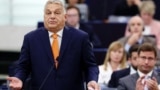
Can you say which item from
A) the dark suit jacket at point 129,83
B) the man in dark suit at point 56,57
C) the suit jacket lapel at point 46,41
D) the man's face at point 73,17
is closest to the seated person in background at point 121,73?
the dark suit jacket at point 129,83

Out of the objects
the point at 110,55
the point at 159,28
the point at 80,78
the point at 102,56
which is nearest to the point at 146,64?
the point at 80,78

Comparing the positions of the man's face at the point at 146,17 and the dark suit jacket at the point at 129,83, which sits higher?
the dark suit jacket at the point at 129,83

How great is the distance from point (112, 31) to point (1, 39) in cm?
178

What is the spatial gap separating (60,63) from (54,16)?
0.37 m

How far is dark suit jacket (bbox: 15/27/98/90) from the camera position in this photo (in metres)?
4.79

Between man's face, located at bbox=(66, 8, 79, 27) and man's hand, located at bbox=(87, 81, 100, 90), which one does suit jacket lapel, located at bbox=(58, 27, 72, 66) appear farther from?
man's face, located at bbox=(66, 8, 79, 27)

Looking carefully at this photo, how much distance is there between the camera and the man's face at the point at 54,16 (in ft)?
15.6

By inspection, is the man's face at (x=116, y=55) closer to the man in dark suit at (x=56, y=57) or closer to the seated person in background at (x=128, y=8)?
the seated person in background at (x=128, y=8)

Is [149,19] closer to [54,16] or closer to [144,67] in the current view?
[144,67]

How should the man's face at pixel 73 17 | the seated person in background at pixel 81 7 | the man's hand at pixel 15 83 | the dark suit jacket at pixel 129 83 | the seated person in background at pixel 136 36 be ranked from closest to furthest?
the man's hand at pixel 15 83, the dark suit jacket at pixel 129 83, the seated person in background at pixel 136 36, the man's face at pixel 73 17, the seated person in background at pixel 81 7

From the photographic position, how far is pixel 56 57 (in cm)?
479

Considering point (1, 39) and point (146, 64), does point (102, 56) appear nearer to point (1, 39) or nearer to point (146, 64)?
point (1, 39)

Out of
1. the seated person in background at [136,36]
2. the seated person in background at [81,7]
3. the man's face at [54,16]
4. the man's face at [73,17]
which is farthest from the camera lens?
the seated person in background at [81,7]

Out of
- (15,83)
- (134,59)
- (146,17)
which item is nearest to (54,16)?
(15,83)
